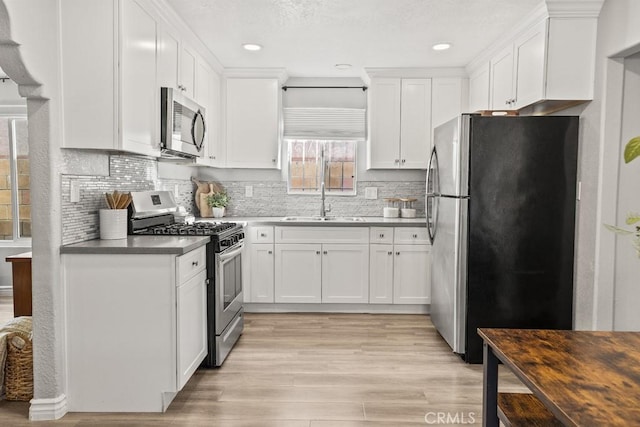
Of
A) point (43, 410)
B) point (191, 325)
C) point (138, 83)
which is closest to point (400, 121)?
point (138, 83)

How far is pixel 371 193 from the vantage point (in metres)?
5.00

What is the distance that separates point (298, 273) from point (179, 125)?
6.10 feet

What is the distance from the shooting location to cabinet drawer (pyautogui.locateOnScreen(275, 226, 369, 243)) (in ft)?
14.1

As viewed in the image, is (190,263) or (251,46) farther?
(251,46)

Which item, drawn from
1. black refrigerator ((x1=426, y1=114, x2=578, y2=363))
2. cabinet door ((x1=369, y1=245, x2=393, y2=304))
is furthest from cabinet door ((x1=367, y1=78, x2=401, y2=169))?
black refrigerator ((x1=426, y1=114, x2=578, y2=363))

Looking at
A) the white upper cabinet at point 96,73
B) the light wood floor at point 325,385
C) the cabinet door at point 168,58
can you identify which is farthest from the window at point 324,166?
the white upper cabinet at point 96,73

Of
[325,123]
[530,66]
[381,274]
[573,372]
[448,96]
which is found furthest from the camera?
[325,123]

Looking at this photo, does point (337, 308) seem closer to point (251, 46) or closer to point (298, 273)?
point (298, 273)

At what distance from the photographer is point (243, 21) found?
3324 millimetres

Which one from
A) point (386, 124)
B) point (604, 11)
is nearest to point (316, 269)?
point (386, 124)

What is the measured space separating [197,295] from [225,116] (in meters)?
2.37

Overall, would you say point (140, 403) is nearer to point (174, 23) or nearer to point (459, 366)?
point (459, 366)

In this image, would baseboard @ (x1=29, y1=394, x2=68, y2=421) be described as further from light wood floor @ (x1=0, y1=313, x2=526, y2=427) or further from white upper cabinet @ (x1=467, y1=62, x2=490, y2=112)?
white upper cabinet @ (x1=467, y1=62, x2=490, y2=112)

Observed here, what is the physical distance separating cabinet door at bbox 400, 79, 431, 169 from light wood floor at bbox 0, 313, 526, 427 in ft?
5.64
